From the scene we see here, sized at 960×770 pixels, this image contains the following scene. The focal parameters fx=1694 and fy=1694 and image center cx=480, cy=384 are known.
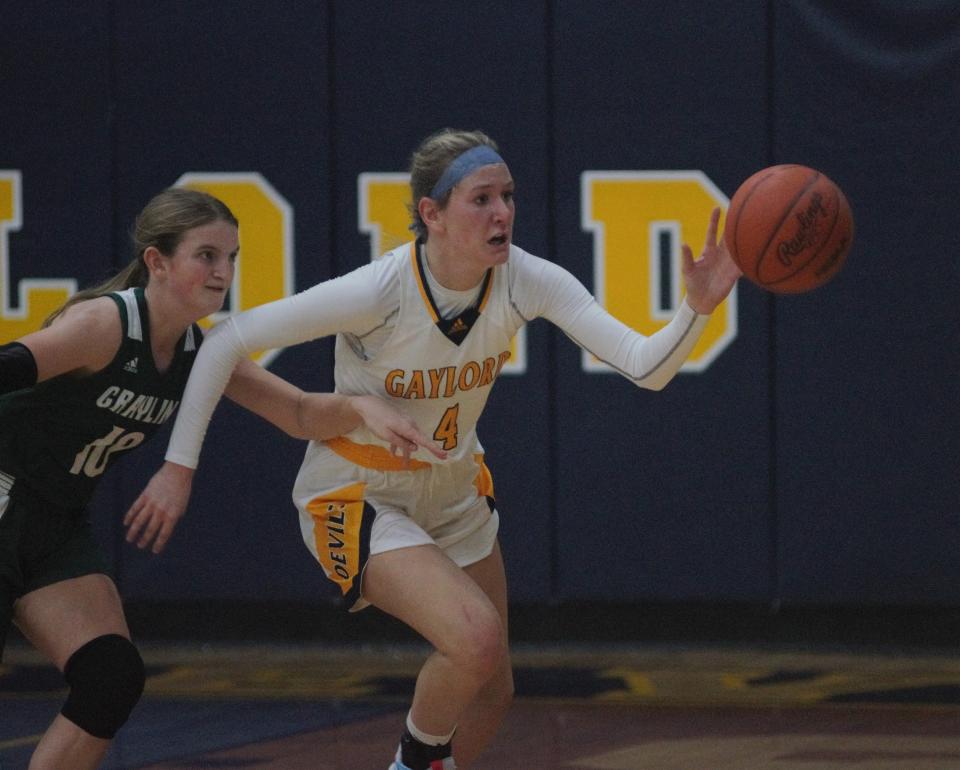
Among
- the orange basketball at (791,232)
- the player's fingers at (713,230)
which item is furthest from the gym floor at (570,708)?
the player's fingers at (713,230)

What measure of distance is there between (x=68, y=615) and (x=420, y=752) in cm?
96

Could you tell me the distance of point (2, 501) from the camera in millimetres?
4137

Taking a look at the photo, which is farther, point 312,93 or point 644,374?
point 312,93

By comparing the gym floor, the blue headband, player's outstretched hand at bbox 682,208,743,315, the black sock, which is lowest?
the gym floor

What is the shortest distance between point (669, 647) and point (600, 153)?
210 cm

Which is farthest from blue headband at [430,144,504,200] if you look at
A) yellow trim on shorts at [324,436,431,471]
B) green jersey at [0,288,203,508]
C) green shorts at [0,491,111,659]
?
green shorts at [0,491,111,659]

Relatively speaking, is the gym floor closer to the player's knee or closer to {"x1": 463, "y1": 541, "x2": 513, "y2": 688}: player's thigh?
{"x1": 463, "y1": 541, "x2": 513, "y2": 688}: player's thigh

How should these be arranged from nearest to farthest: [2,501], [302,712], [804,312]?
[2,501] < [302,712] < [804,312]

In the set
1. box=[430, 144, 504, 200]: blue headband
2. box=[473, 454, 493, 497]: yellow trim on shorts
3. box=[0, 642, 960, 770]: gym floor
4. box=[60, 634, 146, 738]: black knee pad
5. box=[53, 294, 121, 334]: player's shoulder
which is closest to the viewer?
box=[60, 634, 146, 738]: black knee pad

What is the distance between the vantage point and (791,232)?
4227 millimetres

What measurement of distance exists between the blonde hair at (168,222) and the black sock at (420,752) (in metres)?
1.37

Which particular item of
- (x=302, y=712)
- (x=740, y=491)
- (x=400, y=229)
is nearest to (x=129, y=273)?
(x=302, y=712)

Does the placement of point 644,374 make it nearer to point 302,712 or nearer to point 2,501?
point 2,501

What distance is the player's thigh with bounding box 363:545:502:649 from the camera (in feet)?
13.4
